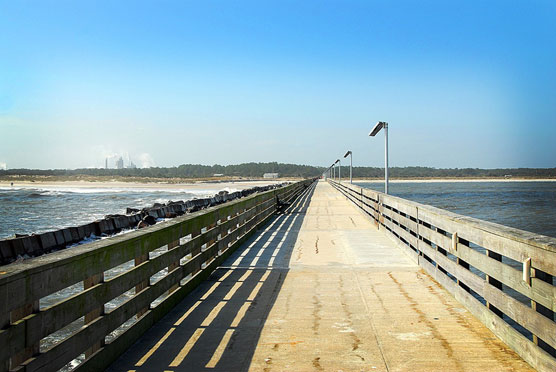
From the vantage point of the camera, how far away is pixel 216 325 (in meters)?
5.09

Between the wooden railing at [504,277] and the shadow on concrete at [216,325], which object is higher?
the wooden railing at [504,277]

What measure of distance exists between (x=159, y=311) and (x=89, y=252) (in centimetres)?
176

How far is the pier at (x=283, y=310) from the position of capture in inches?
131

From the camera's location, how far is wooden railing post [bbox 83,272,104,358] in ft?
12.3

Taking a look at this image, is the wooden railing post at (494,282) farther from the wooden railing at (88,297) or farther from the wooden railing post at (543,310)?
the wooden railing at (88,297)

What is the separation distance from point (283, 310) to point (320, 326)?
2.34 ft

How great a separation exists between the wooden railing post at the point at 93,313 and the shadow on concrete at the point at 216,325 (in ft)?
0.79

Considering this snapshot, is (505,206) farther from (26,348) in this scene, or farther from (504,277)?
(26,348)

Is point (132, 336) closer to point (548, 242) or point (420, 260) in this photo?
point (548, 242)

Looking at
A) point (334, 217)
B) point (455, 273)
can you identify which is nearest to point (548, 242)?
point (455, 273)

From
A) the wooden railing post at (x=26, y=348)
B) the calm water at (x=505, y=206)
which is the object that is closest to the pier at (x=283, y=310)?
the wooden railing post at (x=26, y=348)

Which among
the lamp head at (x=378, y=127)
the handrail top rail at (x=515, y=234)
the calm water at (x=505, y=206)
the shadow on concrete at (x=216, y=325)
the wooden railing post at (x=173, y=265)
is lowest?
the calm water at (x=505, y=206)

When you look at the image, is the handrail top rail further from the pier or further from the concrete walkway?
the concrete walkway

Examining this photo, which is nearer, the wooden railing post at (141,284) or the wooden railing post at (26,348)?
the wooden railing post at (26,348)
